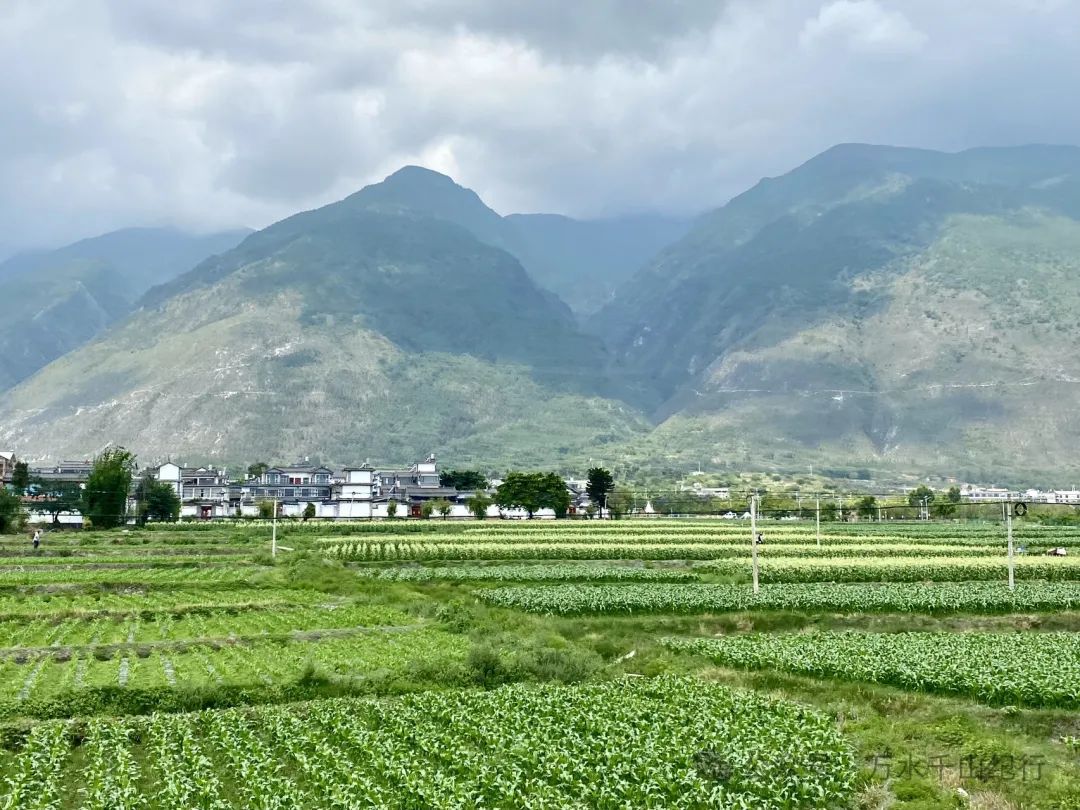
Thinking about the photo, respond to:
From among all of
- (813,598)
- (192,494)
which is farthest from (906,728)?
(192,494)

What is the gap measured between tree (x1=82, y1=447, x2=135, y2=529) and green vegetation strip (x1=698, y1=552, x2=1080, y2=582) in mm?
81913

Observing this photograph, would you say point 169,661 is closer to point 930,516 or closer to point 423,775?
point 423,775

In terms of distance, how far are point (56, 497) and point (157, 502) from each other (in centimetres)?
2392

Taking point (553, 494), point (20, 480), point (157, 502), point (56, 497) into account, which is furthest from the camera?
point (553, 494)

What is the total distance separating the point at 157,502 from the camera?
130000 millimetres

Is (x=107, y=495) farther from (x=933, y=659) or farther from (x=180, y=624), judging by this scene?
(x=933, y=659)

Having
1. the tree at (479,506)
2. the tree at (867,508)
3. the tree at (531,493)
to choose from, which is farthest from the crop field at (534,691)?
the tree at (867,508)

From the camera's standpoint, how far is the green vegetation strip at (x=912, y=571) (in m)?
59.8

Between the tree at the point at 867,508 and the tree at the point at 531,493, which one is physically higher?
the tree at the point at 531,493

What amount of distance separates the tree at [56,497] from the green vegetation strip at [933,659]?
115 m

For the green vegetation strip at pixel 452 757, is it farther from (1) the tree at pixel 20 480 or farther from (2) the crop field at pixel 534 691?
(1) the tree at pixel 20 480

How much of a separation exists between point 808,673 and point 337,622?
21047 millimetres

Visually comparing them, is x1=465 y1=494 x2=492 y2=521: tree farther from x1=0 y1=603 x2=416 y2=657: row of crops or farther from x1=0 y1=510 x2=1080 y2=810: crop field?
x1=0 y1=603 x2=416 y2=657: row of crops

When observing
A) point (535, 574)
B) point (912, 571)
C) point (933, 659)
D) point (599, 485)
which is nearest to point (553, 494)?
point (599, 485)
